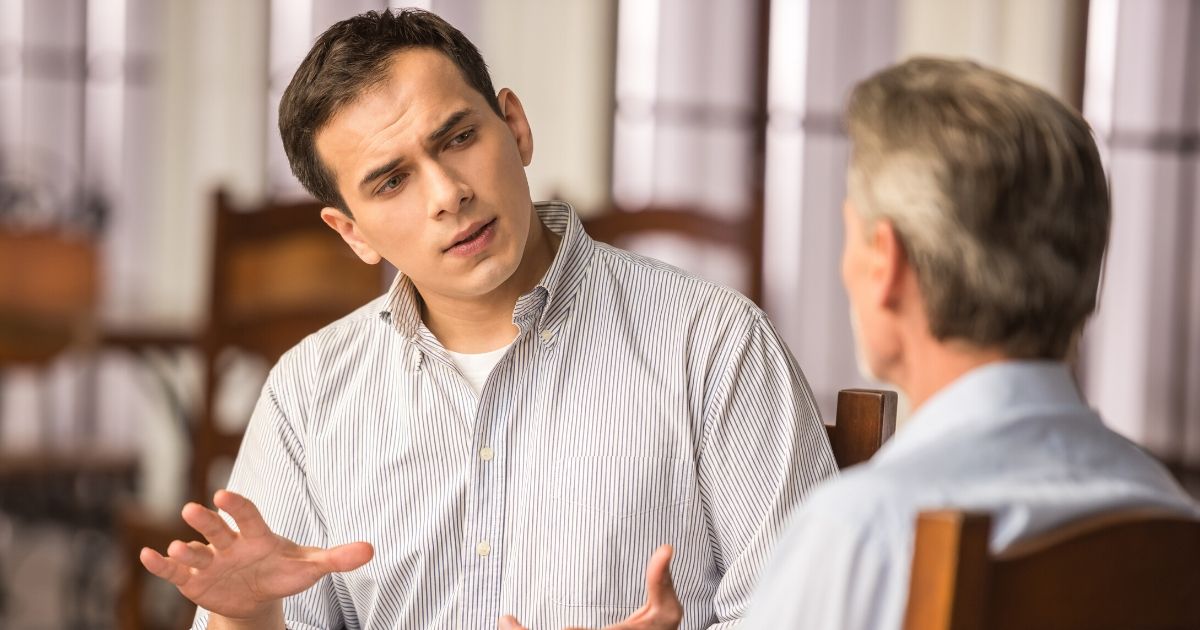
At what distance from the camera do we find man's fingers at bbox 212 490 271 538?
4.16 feet

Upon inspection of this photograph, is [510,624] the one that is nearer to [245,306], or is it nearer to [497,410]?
[497,410]

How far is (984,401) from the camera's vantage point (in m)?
0.90

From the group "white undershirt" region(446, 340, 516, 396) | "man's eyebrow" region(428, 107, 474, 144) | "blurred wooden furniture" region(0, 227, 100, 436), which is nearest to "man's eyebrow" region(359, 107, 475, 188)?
"man's eyebrow" region(428, 107, 474, 144)

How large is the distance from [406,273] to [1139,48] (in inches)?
173

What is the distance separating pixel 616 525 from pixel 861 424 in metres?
0.30

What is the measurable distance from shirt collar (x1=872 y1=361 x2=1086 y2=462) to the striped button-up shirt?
572 millimetres

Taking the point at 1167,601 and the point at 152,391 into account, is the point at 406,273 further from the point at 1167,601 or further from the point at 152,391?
the point at 152,391

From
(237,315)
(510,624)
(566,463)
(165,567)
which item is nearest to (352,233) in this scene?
(566,463)

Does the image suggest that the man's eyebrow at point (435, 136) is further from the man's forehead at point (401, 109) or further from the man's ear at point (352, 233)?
the man's ear at point (352, 233)

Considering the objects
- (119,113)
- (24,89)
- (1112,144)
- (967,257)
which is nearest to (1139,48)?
(1112,144)

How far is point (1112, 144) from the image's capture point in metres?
5.21

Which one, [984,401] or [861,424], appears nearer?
[984,401]

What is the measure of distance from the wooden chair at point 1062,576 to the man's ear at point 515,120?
97 cm

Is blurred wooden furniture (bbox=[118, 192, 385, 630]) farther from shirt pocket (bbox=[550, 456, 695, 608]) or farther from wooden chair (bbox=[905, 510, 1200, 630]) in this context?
wooden chair (bbox=[905, 510, 1200, 630])
